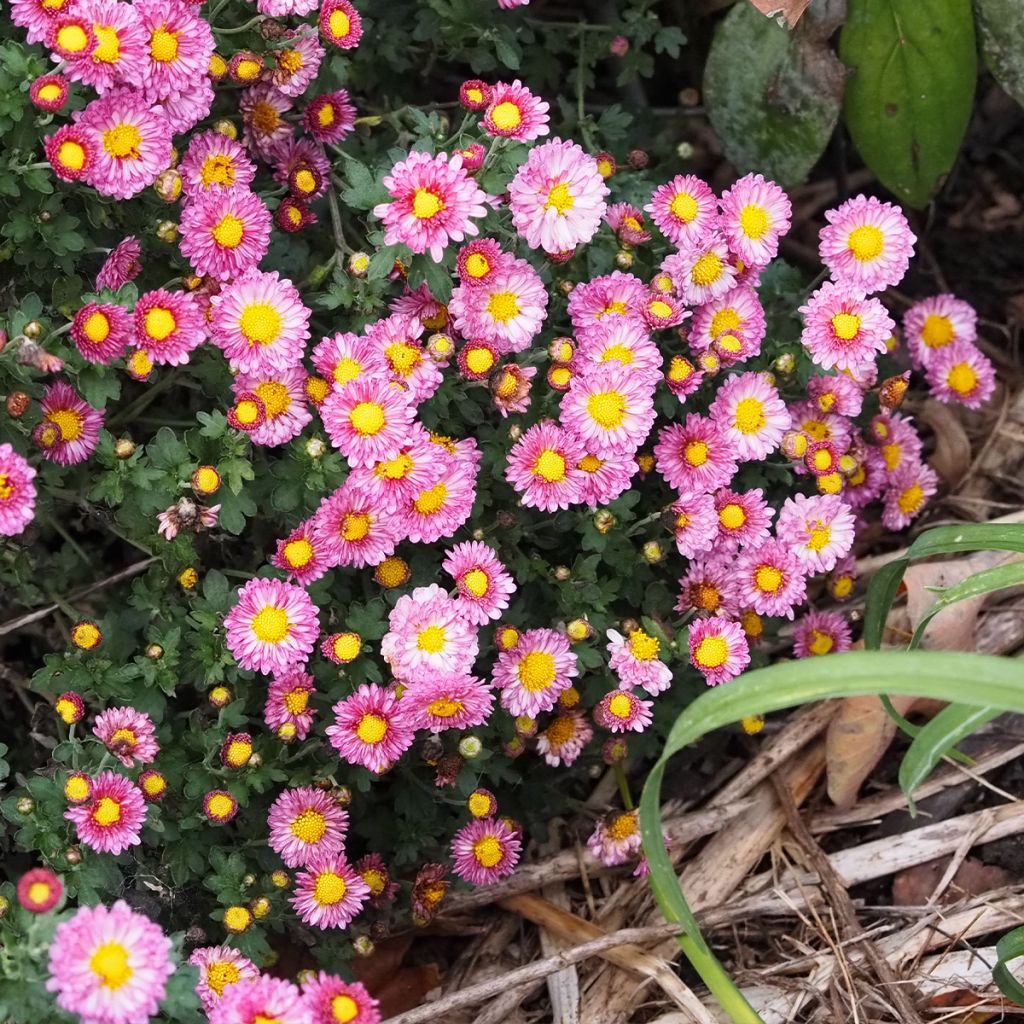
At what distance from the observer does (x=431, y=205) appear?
7.50 feet

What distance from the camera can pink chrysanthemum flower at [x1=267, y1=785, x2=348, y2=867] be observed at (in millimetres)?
2430

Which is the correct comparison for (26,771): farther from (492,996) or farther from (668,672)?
(668,672)

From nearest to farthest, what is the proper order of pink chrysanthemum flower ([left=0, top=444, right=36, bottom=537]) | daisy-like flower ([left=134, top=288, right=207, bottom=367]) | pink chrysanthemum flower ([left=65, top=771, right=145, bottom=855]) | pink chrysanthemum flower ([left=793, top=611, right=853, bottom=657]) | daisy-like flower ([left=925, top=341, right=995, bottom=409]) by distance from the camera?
1. pink chrysanthemum flower ([left=0, top=444, right=36, bottom=537])
2. pink chrysanthemum flower ([left=65, top=771, right=145, bottom=855])
3. daisy-like flower ([left=134, top=288, right=207, bottom=367])
4. pink chrysanthemum flower ([left=793, top=611, right=853, bottom=657])
5. daisy-like flower ([left=925, top=341, right=995, bottom=409])

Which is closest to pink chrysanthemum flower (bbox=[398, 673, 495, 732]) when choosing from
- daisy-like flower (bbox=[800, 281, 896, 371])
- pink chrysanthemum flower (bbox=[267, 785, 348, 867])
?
pink chrysanthemum flower (bbox=[267, 785, 348, 867])

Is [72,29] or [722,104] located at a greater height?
[72,29]

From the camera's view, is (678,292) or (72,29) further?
(678,292)

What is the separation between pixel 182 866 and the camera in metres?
2.43

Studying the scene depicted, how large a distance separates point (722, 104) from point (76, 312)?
1.60 meters

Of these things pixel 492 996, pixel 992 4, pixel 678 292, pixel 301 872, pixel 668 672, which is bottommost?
pixel 492 996

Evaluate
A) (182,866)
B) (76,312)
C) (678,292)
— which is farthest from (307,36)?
(182,866)

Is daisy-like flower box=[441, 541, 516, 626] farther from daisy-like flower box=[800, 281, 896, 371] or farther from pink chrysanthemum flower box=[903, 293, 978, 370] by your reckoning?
pink chrysanthemum flower box=[903, 293, 978, 370]

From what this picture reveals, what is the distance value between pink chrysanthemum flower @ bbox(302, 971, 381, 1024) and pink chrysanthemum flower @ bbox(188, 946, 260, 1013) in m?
0.19

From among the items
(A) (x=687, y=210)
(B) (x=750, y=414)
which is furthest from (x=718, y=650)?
(A) (x=687, y=210)

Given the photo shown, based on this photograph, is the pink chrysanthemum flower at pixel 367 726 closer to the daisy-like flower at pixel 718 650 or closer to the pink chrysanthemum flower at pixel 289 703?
the pink chrysanthemum flower at pixel 289 703
